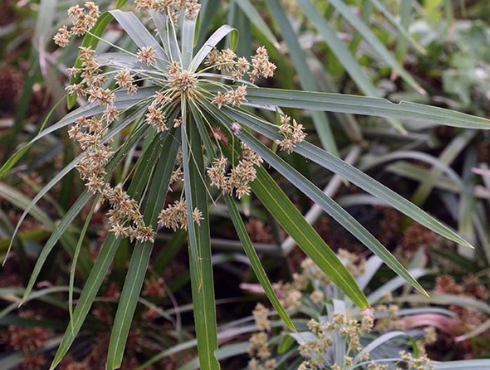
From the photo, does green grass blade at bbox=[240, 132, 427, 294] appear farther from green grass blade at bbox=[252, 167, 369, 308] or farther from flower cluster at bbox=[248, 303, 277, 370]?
flower cluster at bbox=[248, 303, 277, 370]

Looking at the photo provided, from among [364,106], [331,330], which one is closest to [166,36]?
[364,106]

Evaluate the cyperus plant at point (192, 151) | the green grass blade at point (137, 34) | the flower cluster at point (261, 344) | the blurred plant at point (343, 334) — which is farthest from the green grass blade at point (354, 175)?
the flower cluster at point (261, 344)

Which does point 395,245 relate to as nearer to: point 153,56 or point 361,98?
point 361,98

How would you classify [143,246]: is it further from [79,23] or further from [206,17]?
[206,17]

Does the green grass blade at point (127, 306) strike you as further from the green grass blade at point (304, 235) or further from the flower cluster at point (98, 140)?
the green grass blade at point (304, 235)

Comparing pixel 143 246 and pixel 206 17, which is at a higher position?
pixel 206 17

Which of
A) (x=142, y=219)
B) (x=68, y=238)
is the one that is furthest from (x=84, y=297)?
(x=68, y=238)

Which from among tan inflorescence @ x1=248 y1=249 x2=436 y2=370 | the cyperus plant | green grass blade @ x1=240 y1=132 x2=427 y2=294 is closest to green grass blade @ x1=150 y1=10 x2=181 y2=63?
the cyperus plant
